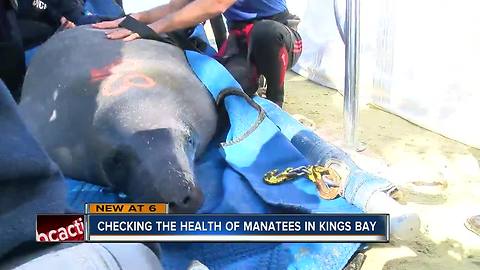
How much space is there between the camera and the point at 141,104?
3.84ft

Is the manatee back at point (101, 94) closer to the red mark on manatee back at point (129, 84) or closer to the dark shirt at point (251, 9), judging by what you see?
the red mark on manatee back at point (129, 84)

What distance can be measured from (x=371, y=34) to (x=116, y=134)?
1.10m

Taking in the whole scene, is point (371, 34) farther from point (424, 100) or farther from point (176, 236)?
point (176, 236)

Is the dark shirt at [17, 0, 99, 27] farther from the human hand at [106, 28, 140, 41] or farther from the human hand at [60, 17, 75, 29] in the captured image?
the human hand at [106, 28, 140, 41]

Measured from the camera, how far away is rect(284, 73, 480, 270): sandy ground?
114 cm

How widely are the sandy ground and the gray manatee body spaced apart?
397 mm

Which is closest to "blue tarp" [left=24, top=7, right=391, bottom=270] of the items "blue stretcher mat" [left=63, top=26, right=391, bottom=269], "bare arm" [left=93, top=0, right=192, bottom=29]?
"blue stretcher mat" [left=63, top=26, right=391, bottom=269]

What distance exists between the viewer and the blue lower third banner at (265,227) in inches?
31.8

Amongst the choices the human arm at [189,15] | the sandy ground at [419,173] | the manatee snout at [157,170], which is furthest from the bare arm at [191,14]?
the manatee snout at [157,170]

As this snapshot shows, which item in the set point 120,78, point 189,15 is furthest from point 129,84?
point 189,15

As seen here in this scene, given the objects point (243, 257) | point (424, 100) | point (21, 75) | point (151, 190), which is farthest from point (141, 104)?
point (424, 100)

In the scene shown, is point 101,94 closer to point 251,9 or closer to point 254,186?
point 254,186

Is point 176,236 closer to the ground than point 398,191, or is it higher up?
higher up

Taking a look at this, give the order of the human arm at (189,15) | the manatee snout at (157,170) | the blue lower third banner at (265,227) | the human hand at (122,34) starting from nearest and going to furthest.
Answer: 1. the blue lower third banner at (265,227)
2. the manatee snout at (157,170)
3. the human hand at (122,34)
4. the human arm at (189,15)
